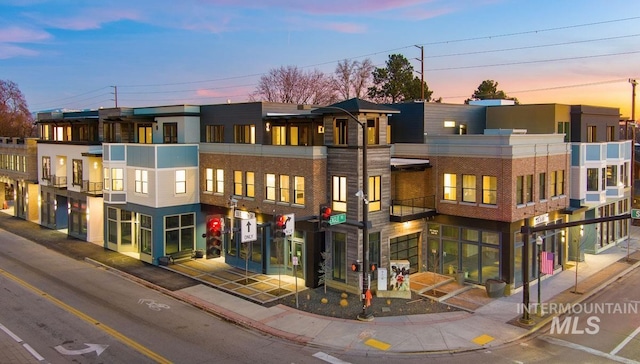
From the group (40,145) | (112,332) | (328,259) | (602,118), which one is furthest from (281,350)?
(40,145)

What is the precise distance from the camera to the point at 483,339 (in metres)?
21.7

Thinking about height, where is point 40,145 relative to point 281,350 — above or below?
above

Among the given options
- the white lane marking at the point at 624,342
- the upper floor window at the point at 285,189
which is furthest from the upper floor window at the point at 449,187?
the white lane marking at the point at 624,342

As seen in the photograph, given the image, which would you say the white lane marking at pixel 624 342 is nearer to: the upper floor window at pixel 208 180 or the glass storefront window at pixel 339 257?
the glass storefront window at pixel 339 257

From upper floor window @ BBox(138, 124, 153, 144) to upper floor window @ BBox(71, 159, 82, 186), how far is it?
619 centimetres

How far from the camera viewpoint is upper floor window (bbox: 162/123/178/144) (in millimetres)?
38031

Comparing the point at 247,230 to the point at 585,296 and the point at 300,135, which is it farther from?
the point at 585,296

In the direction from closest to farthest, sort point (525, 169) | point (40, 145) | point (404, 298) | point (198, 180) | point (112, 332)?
point (112, 332), point (404, 298), point (525, 169), point (198, 180), point (40, 145)

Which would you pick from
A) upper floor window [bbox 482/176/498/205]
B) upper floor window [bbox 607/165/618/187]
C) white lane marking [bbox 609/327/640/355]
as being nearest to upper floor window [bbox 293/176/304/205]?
upper floor window [bbox 482/176/498/205]

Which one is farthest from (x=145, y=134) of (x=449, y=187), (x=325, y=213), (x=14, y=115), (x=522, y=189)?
(x=14, y=115)

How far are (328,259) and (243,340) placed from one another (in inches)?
354

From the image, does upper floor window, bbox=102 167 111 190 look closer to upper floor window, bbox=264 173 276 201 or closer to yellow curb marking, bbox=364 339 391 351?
upper floor window, bbox=264 173 276 201

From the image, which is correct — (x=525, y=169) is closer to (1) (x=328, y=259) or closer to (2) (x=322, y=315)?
(1) (x=328, y=259)

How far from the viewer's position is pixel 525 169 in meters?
29.1
